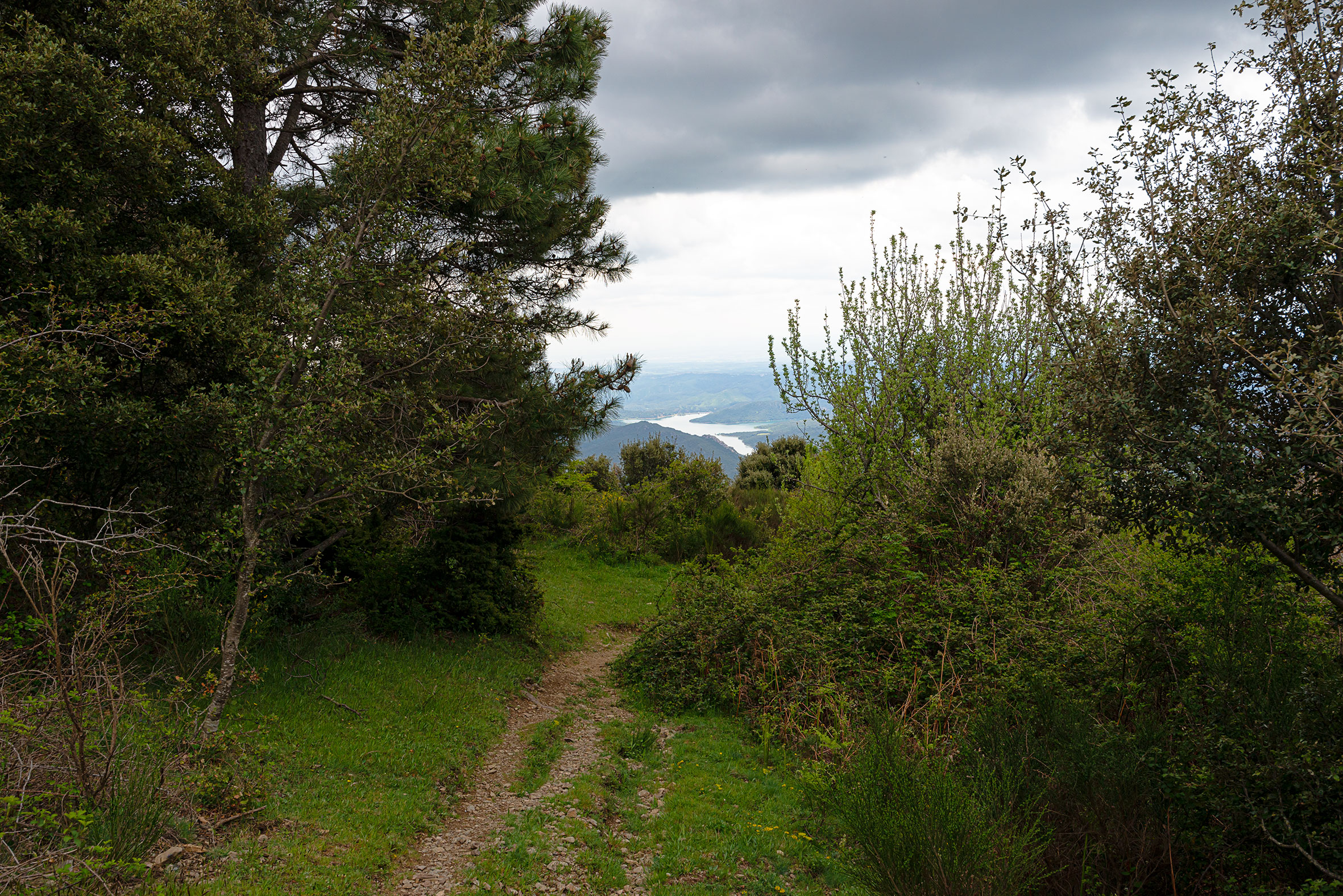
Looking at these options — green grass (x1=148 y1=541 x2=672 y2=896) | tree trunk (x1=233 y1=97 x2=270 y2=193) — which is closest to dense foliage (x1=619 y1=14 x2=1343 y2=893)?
green grass (x1=148 y1=541 x2=672 y2=896)

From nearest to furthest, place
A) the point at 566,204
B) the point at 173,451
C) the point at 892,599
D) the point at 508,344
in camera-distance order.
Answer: the point at 173,451, the point at 508,344, the point at 892,599, the point at 566,204

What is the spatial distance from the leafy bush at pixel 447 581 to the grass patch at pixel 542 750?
2675 mm

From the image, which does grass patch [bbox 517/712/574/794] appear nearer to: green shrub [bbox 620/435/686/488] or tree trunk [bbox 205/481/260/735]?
tree trunk [bbox 205/481/260/735]

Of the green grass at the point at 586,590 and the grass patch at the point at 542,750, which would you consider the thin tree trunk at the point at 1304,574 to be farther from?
the green grass at the point at 586,590

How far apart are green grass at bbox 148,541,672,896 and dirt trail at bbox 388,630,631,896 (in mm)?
200

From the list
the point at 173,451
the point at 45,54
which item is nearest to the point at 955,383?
the point at 173,451

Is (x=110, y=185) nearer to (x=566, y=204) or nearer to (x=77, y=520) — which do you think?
(x=77, y=520)

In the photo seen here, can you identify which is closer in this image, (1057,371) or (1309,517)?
(1309,517)

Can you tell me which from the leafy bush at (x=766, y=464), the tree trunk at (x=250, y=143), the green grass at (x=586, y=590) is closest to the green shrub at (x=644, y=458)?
the leafy bush at (x=766, y=464)

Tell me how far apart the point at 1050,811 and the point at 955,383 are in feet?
25.4

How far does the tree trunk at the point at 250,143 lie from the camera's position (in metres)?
8.77

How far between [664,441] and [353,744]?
28994mm

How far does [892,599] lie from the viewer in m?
9.63

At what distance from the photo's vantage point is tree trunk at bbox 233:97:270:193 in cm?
877
